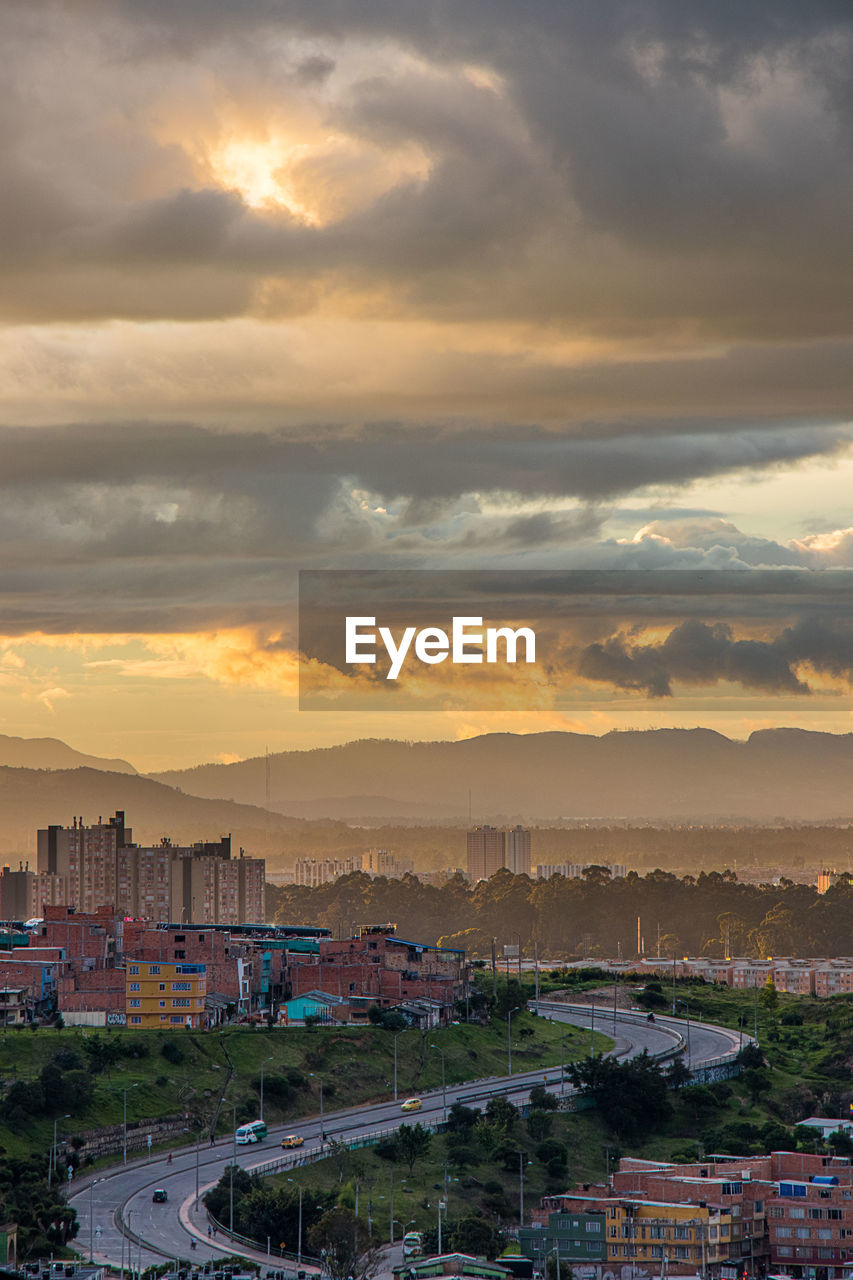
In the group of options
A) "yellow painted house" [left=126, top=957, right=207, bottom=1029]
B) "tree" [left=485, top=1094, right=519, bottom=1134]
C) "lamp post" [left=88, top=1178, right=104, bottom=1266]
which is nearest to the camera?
"lamp post" [left=88, top=1178, right=104, bottom=1266]

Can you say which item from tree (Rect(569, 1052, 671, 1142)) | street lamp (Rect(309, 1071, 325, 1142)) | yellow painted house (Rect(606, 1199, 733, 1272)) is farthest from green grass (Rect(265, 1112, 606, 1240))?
yellow painted house (Rect(606, 1199, 733, 1272))

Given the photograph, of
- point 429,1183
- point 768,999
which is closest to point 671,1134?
point 429,1183

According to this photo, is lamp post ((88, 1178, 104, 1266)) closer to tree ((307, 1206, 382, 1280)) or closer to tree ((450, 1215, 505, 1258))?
tree ((307, 1206, 382, 1280))

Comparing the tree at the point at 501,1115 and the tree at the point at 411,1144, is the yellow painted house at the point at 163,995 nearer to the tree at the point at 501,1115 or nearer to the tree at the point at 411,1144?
the tree at the point at 501,1115

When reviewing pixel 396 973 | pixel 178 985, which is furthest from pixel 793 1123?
pixel 178 985

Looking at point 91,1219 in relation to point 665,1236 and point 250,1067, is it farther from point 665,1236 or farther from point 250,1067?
point 250,1067

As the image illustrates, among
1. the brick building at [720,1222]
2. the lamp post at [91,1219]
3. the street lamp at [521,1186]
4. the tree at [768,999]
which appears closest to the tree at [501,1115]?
the street lamp at [521,1186]
